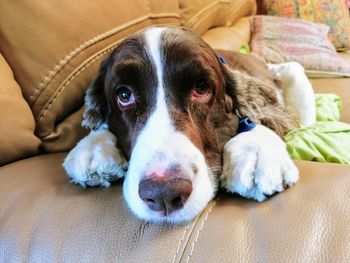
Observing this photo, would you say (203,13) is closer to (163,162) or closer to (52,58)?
(52,58)

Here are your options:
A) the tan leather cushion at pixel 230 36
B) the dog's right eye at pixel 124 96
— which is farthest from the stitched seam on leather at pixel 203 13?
the dog's right eye at pixel 124 96

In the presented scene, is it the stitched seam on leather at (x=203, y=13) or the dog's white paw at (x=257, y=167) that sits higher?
the dog's white paw at (x=257, y=167)

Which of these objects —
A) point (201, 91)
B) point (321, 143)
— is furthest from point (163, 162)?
point (321, 143)

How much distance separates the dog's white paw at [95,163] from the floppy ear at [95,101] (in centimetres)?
12

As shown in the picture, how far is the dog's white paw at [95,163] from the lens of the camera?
1.02 metres

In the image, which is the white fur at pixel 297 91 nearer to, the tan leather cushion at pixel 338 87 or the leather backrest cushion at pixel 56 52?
the tan leather cushion at pixel 338 87

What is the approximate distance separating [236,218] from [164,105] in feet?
1.37

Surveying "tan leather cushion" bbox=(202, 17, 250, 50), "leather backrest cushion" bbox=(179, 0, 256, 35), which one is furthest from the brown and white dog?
"tan leather cushion" bbox=(202, 17, 250, 50)

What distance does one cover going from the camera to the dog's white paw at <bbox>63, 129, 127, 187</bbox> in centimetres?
102

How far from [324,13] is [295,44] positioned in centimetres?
74

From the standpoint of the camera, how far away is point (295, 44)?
305cm

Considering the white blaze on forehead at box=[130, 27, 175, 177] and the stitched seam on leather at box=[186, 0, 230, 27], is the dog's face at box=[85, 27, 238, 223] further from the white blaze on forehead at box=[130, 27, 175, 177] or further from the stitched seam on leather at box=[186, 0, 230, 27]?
the stitched seam on leather at box=[186, 0, 230, 27]

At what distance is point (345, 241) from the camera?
72cm

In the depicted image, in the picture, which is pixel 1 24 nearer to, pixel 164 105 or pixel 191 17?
pixel 164 105
